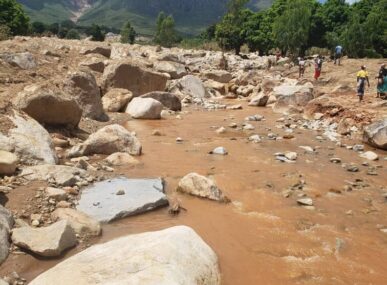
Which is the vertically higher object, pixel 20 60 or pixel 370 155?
pixel 20 60

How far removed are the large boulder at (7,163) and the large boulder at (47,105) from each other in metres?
3.47

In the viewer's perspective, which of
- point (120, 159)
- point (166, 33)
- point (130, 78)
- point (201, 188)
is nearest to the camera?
point (201, 188)

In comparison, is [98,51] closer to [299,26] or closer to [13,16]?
[299,26]

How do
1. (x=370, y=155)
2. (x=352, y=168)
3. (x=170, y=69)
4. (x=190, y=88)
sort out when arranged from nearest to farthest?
(x=352, y=168) < (x=370, y=155) < (x=190, y=88) < (x=170, y=69)

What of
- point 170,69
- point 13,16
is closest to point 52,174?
point 170,69

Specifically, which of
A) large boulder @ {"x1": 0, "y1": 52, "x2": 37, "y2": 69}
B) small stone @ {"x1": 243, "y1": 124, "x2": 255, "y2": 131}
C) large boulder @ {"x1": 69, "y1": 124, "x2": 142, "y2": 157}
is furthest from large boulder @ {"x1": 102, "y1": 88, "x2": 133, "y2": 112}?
large boulder @ {"x1": 69, "y1": 124, "x2": 142, "y2": 157}

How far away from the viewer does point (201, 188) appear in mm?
7781

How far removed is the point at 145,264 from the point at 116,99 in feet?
44.2

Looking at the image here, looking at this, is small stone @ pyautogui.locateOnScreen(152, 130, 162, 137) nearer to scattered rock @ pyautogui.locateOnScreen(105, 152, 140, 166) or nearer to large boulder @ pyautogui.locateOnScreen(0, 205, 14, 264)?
scattered rock @ pyautogui.locateOnScreen(105, 152, 140, 166)

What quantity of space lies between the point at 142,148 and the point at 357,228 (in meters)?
5.99

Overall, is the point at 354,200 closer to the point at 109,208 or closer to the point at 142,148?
the point at 109,208

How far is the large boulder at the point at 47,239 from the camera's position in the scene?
519cm

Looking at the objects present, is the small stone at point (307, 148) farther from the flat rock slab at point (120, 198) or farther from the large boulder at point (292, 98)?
the large boulder at point (292, 98)

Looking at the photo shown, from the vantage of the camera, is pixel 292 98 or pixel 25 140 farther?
pixel 292 98
